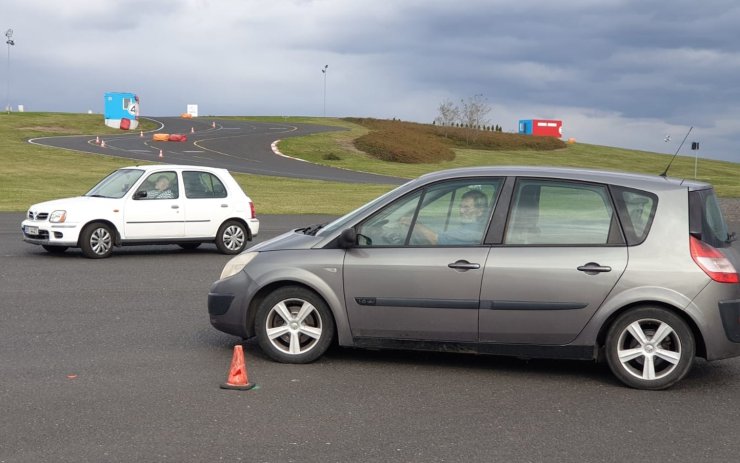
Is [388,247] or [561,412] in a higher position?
[388,247]

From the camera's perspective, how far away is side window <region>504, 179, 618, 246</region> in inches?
285

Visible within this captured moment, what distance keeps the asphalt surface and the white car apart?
5949 mm

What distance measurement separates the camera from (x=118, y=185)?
53.0 ft

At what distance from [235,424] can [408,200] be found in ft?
8.17

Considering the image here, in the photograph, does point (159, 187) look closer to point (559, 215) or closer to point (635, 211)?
point (559, 215)

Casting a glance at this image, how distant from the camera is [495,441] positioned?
565 centimetres

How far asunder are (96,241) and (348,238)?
905 centimetres

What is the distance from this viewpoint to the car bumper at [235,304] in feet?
25.1

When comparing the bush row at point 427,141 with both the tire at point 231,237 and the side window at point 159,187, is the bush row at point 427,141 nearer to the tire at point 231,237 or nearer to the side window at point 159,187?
the tire at point 231,237

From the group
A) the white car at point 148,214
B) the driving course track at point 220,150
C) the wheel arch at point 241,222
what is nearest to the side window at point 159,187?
the white car at point 148,214

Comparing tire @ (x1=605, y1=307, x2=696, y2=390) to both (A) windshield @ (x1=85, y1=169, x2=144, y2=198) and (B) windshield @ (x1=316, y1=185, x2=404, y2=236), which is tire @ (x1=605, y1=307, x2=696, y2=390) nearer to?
(B) windshield @ (x1=316, y1=185, x2=404, y2=236)

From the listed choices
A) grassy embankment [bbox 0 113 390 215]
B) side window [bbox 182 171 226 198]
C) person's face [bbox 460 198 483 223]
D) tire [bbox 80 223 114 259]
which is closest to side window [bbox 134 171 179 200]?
side window [bbox 182 171 226 198]

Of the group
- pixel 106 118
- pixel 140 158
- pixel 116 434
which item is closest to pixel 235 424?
pixel 116 434

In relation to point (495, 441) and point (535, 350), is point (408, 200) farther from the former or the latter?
point (495, 441)
